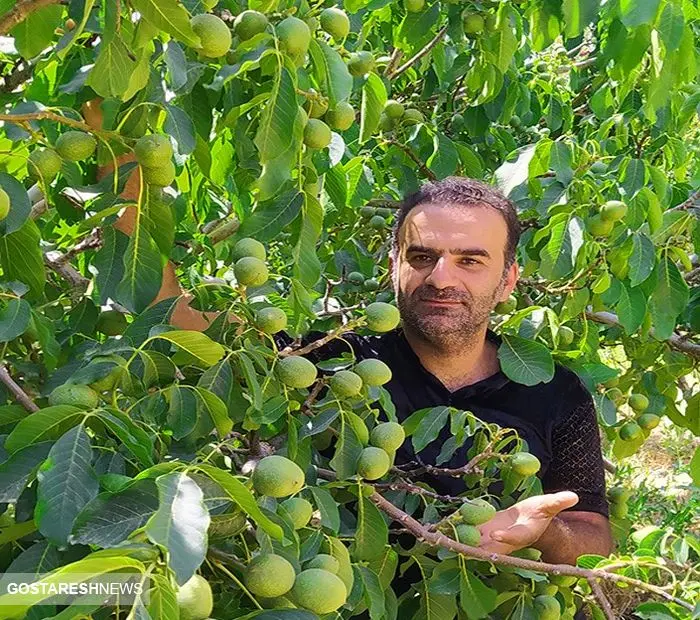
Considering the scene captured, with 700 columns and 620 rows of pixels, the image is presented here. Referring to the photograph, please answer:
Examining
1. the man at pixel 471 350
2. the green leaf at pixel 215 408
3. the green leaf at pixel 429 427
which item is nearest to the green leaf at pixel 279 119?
the green leaf at pixel 215 408

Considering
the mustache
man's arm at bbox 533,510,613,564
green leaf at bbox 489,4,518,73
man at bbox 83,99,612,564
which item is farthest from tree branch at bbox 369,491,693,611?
green leaf at bbox 489,4,518,73

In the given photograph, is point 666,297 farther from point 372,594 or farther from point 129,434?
point 129,434

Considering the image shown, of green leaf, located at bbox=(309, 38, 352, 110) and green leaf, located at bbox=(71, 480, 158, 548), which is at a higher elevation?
green leaf, located at bbox=(309, 38, 352, 110)

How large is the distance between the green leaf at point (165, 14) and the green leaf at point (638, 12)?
0.72 meters

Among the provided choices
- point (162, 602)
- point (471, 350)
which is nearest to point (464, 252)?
point (471, 350)

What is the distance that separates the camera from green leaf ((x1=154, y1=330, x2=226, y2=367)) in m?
1.19

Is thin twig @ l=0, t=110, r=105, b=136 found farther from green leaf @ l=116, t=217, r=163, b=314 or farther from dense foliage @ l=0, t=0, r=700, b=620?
green leaf @ l=116, t=217, r=163, b=314

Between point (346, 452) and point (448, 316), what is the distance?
3.53ft

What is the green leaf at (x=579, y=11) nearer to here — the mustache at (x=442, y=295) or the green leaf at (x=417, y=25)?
the green leaf at (x=417, y=25)

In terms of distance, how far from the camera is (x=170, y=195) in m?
1.40

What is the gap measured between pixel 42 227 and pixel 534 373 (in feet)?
4.14

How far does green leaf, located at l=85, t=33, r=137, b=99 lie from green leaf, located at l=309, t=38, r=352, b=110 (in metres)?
0.29

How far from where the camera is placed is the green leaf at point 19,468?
2.98 ft

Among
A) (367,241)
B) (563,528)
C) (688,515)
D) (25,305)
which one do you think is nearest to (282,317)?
(25,305)
